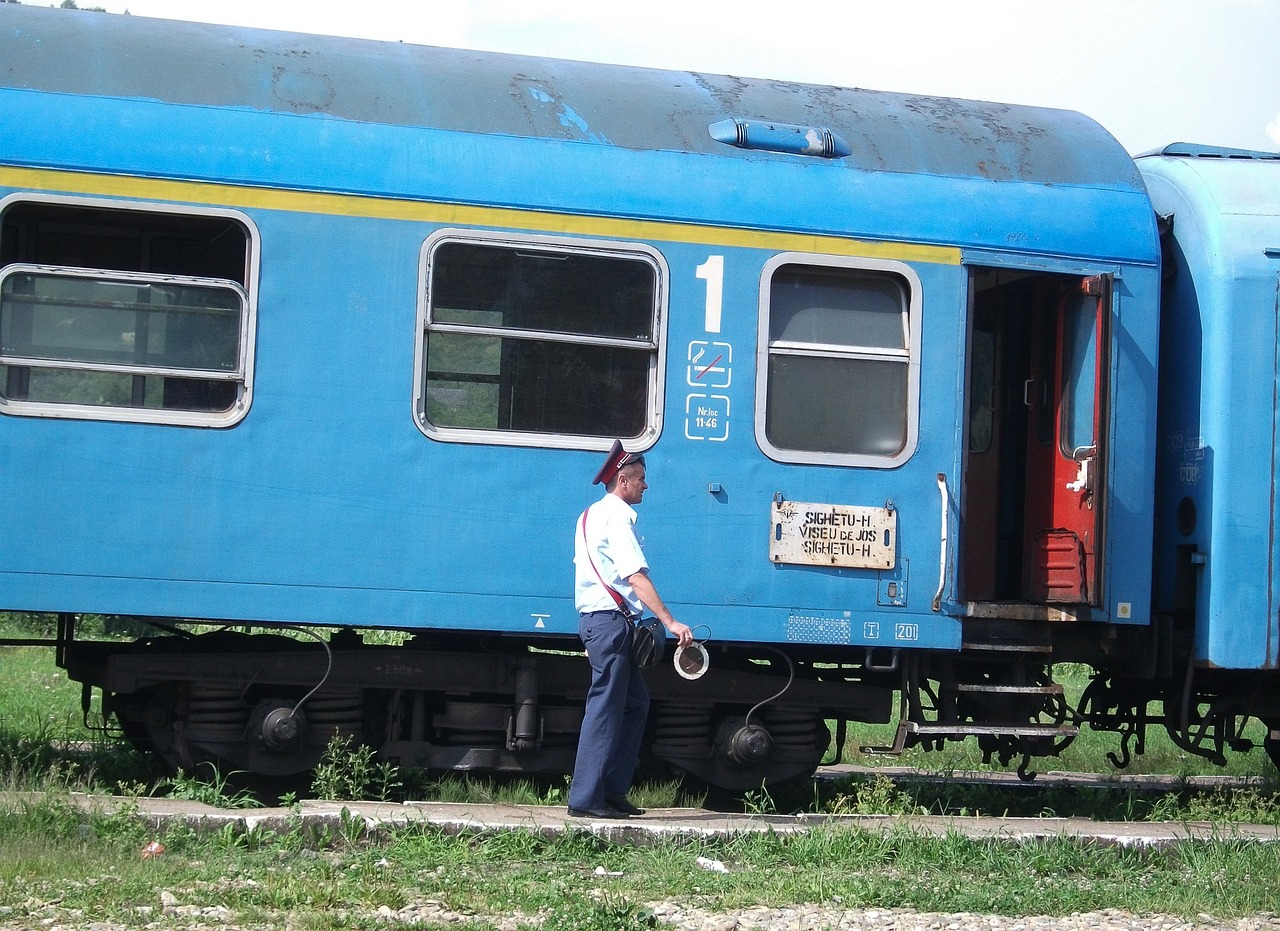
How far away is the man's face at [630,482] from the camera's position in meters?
6.69

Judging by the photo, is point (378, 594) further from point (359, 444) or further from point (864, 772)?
point (864, 772)

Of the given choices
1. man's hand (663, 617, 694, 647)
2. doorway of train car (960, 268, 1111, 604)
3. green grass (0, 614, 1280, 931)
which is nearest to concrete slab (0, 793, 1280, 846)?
green grass (0, 614, 1280, 931)

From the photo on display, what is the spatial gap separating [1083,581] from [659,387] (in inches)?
97.8

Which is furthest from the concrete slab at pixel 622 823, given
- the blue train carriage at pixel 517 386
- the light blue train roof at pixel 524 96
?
the light blue train roof at pixel 524 96

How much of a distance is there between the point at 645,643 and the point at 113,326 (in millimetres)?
2912

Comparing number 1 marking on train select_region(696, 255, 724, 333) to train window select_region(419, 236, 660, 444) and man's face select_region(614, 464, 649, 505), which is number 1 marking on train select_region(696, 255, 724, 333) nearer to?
train window select_region(419, 236, 660, 444)

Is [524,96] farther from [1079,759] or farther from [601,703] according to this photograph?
[1079,759]

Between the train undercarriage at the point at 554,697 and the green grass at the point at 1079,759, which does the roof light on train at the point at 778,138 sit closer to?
the train undercarriage at the point at 554,697

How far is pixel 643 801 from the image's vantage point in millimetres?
7434

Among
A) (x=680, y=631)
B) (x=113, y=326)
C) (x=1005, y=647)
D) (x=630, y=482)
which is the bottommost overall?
(x=1005, y=647)

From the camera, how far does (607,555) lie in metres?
6.66

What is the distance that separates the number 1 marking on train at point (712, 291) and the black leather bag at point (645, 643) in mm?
1556

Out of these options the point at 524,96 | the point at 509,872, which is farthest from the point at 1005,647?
the point at 524,96

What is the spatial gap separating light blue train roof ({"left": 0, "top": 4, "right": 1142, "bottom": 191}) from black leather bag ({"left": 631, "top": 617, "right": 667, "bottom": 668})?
2474 millimetres
